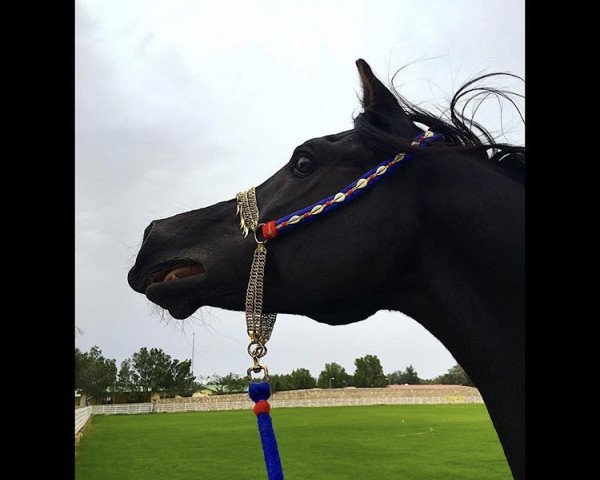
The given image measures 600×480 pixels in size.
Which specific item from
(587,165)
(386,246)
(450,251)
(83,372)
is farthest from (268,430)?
(83,372)

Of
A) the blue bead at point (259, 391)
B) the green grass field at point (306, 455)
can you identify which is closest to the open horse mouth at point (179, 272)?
the blue bead at point (259, 391)

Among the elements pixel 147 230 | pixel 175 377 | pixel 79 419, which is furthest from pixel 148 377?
pixel 147 230

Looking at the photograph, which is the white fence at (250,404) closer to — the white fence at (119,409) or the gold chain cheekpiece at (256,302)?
the white fence at (119,409)

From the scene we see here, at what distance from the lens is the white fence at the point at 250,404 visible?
44.3 m

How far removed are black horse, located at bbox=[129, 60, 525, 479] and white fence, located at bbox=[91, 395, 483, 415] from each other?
44062 millimetres

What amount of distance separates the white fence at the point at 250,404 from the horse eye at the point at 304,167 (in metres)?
44.1

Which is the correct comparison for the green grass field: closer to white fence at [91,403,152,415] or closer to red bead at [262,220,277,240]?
red bead at [262,220,277,240]

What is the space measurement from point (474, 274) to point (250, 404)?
46.2 metres

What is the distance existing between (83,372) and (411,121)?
138 ft

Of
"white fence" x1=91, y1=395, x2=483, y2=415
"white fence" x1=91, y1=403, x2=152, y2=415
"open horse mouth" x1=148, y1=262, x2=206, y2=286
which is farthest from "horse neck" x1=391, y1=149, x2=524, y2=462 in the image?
"white fence" x1=91, y1=403, x2=152, y2=415
